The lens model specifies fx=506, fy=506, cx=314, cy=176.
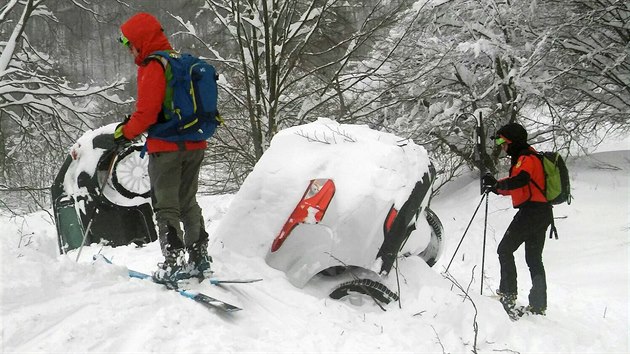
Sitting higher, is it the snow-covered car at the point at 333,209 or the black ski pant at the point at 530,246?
the snow-covered car at the point at 333,209

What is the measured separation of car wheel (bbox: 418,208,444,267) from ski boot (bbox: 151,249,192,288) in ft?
7.73

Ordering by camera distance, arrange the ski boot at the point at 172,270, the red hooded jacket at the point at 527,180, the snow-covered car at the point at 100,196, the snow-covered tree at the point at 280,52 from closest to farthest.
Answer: the ski boot at the point at 172,270 → the red hooded jacket at the point at 527,180 → the snow-covered car at the point at 100,196 → the snow-covered tree at the point at 280,52

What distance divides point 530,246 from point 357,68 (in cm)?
615

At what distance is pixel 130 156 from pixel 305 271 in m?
2.10

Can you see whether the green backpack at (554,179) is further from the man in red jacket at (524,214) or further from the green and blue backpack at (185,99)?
the green and blue backpack at (185,99)

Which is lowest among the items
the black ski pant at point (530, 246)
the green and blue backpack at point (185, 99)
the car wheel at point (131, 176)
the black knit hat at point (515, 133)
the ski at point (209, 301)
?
the black ski pant at point (530, 246)

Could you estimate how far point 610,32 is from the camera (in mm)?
10055

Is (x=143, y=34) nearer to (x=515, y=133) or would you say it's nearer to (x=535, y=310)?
(x=515, y=133)

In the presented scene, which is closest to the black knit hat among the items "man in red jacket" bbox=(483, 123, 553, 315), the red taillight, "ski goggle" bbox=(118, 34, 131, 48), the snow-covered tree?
"man in red jacket" bbox=(483, 123, 553, 315)

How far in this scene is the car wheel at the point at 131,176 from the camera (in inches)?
179

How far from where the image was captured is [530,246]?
4.59 m

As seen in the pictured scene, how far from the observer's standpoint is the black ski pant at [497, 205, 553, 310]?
14.6 feet

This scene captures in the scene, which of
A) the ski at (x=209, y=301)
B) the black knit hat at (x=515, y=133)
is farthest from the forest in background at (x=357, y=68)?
the ski at (x=209, y=301)

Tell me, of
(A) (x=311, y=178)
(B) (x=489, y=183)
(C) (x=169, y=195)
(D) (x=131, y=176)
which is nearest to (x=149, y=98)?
(C) (x=169, y=195)
